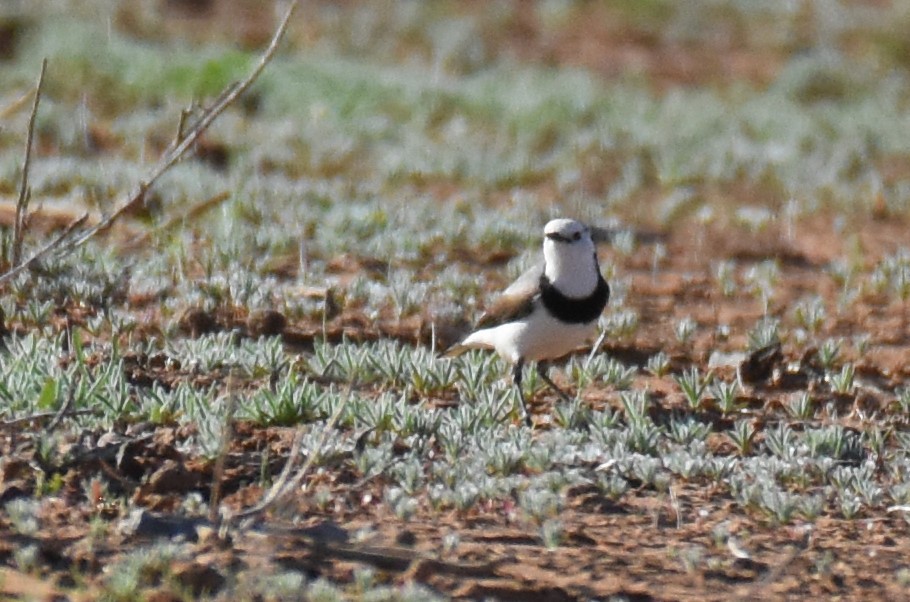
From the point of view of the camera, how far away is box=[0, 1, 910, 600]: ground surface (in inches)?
185

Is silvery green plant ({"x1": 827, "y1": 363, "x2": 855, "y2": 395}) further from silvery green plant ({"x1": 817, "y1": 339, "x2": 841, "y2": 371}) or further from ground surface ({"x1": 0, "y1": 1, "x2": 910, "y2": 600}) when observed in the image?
silvery green plant ({"x1": 817, "y1": 339, "x2": 841, "y2": 371})

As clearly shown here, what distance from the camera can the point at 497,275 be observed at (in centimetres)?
871

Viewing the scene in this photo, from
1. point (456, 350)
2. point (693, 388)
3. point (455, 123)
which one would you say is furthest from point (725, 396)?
point (455, 123)

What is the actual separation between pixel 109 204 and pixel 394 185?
7.51ft

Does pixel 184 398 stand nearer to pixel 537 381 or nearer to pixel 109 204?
pixel 537 381

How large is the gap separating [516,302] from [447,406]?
742 mm

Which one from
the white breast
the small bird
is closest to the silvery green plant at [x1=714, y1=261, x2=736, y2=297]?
the small bird

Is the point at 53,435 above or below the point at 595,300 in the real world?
below

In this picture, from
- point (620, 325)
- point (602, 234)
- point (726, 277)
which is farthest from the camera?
point (602, 234)

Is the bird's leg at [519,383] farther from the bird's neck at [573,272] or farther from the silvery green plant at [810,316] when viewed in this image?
the silvery green plant at [810,316]

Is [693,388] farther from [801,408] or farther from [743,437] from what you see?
[743,437]

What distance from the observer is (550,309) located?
6648mm

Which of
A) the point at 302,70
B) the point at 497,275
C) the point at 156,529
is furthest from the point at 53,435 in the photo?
the point at 302,70

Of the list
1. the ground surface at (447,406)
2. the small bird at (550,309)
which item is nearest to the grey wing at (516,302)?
the small bird at (550,309)
